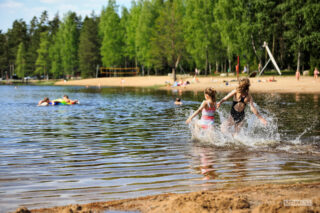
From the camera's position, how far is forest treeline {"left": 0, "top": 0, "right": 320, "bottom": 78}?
47.7m

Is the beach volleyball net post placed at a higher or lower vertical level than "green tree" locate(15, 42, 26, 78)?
lower

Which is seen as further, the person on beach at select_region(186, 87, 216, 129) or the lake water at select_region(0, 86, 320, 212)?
the person on beach at select_region(186, 87, 216, 129)

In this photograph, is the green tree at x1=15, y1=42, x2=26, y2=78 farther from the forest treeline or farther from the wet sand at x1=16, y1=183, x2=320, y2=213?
the wet sand at x1=16, y1=183, x2=320, y2=213

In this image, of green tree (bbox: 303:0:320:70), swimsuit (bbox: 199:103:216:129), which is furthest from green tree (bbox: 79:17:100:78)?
swimsuit (bbox: 199:103:216:129)

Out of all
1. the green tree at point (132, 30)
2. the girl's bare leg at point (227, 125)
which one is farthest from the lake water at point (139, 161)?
the green tree at point (132, 30)

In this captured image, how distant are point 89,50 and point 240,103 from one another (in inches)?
3332

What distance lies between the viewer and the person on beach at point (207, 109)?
1016 centimetres

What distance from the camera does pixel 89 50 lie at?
299 ft

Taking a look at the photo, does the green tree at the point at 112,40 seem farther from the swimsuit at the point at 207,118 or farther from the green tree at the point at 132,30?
the swimsuit at the point at 207,118

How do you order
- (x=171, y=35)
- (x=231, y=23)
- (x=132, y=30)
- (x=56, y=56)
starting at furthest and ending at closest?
(x=56, y=56) → (x=132, y=30) → (x=171, y=35) → (x=231, y=23)

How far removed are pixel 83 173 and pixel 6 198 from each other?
1.81 meters

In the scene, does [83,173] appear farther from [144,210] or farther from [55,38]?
[55,38]

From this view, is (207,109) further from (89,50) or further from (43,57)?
(43,57)

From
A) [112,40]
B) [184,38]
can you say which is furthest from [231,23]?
[112,40]
